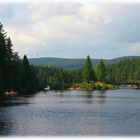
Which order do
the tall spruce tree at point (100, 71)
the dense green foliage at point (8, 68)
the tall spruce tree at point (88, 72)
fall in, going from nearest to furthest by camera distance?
the dense green foliage at point (8, 68)
the tall spruce tree at point (88, 72)
the tall spruce tree at point (100, 71)

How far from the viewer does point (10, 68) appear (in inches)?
3974

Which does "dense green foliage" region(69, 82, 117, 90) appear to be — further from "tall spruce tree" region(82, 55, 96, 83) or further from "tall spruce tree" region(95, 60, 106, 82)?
"tall spruce tree" region(95, 60, 106, 82)

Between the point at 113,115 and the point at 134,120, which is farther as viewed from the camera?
the point at 113,115

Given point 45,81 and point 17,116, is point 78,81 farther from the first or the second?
point 17,116

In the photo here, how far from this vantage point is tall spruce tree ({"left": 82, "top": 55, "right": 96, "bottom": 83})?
165975 mm

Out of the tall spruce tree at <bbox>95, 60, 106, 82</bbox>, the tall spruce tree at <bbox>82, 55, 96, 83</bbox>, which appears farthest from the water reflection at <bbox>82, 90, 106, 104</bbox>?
the tall spruce tree at <bbox>95, 60, 106, 82</bbox>

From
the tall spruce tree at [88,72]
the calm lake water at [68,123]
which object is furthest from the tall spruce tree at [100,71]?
the calm lake water at [68,123]

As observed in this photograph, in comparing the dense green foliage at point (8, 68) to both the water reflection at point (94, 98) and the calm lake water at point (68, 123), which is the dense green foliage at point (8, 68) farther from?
the calm lake water at point (68, 123)

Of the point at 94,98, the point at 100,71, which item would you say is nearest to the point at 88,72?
the point at 100,71

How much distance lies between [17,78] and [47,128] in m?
66.7

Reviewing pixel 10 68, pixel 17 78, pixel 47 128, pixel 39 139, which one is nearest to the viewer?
pixel 39 139

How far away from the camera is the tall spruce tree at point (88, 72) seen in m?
166

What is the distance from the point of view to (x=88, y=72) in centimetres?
16800

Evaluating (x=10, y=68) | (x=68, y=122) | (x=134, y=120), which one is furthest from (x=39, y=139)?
(x=10, y=68)
